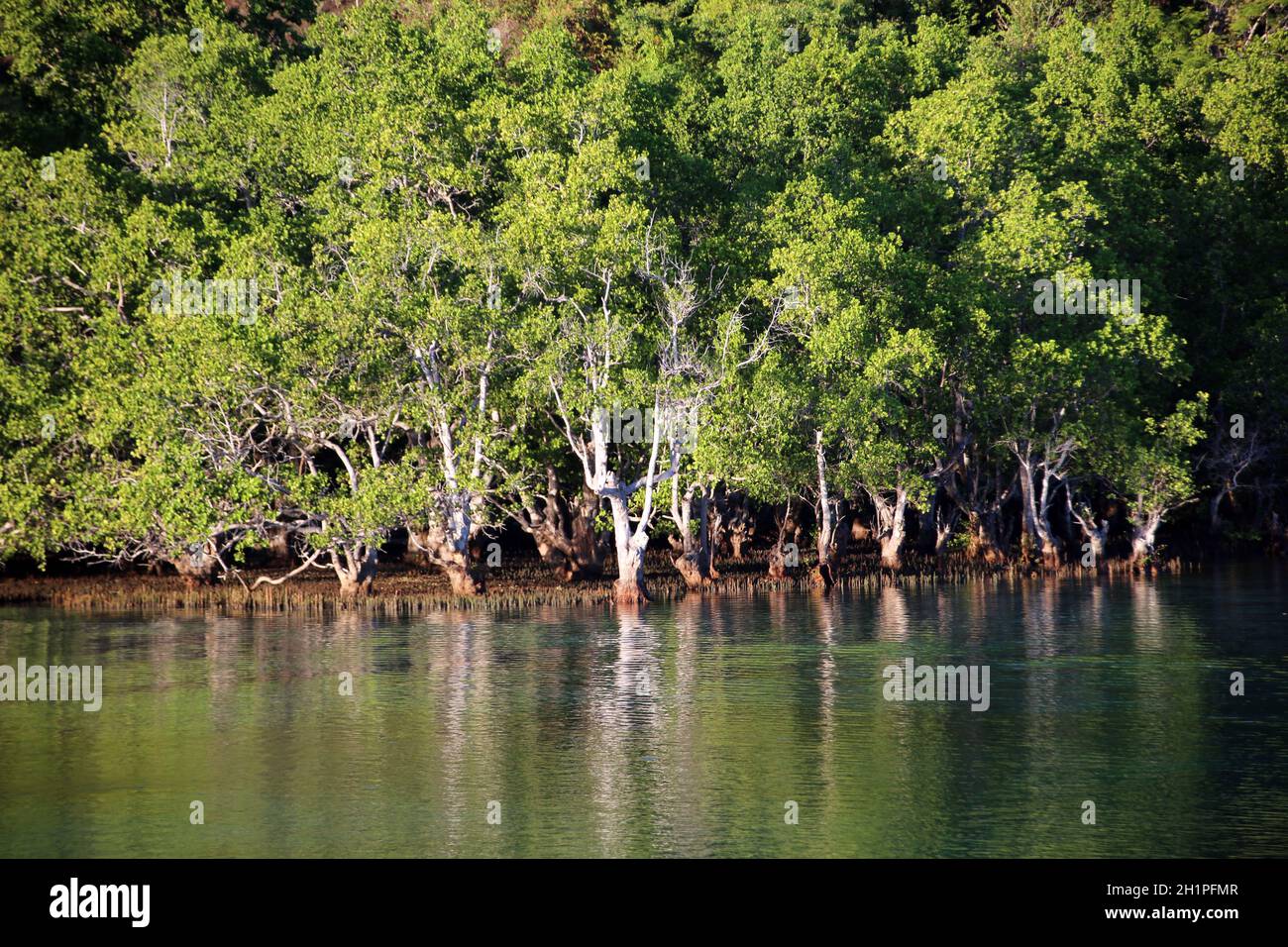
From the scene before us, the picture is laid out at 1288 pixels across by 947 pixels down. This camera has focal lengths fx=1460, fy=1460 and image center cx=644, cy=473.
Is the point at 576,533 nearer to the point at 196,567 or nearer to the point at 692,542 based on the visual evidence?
the point at 692,542

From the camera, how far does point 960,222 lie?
56.0 m

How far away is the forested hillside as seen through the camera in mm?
44375

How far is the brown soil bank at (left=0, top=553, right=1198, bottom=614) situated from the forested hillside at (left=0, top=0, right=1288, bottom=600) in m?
1.04

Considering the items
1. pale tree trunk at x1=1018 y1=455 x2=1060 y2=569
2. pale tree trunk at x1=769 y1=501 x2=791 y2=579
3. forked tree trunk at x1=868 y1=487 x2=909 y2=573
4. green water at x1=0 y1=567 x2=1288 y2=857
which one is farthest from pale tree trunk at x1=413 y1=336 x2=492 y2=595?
pale tree trunk at x1=1018 y1=455 x2=1060 y2=569

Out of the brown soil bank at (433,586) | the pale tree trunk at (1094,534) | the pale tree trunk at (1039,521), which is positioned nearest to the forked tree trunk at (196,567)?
the brown soil bank at (433,586)

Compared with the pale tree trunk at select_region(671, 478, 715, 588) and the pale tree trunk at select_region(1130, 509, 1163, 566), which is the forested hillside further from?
the pale tree trunk at select_region(1130, 509, 1163, 566)

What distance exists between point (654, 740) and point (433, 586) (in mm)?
25396

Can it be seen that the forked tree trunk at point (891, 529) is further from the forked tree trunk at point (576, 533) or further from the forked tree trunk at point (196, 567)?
the forked tree trunk at point (196, 567)

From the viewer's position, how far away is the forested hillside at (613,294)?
1747 inches

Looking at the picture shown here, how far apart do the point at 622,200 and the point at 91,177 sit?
1666cm

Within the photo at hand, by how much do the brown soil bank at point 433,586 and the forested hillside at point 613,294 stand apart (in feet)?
3.40

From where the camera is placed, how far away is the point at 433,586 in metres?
48.8
